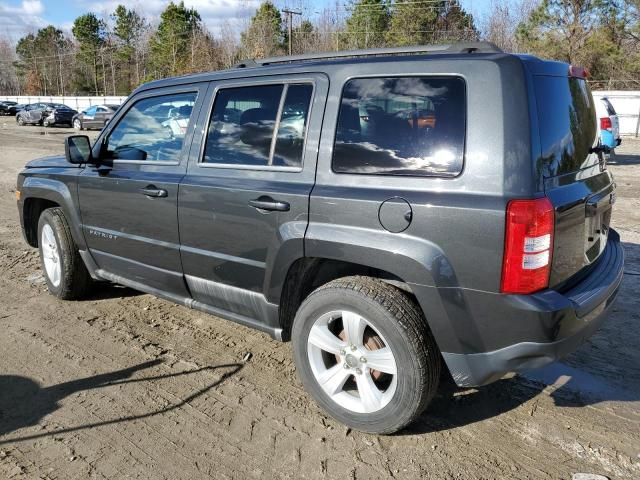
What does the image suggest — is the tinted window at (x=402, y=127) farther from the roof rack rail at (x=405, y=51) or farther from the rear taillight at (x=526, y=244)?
the rear taillight at (x=526, y=244)

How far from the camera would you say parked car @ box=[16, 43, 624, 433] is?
101 inches

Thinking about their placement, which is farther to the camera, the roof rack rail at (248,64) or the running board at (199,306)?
the roof rack rail at (248,64)

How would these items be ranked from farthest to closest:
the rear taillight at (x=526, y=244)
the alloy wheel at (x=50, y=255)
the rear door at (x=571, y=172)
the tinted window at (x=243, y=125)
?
the alloy wheel at (x=50, y=255) → the tinted window at (x=243, y=125) → the rear door at (x=571, y=172) → the rear taillight at (x=526, y=244)

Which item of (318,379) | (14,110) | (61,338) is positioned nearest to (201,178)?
(318,379)

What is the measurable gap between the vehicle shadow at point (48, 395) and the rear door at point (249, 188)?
56cm

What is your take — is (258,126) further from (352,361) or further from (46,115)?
(46,115)


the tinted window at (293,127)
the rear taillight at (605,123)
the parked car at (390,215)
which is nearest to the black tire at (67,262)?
the parked car at (390,215)

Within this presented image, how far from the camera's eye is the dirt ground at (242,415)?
2.81 m

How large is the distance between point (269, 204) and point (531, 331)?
1577 mm

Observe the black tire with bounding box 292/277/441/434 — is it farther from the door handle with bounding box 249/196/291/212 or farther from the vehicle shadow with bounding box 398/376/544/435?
the door handle with bounding box 249/196/291/212

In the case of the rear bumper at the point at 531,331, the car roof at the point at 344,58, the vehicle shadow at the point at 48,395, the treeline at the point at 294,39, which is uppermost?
the treeline at the point at 294,39

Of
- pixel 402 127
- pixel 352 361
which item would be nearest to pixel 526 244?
pixel 402 127

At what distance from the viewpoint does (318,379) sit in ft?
10.6

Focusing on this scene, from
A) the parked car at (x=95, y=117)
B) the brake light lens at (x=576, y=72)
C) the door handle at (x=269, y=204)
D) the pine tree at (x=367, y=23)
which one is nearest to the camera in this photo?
the brake light lens at (x=576, y=72)
